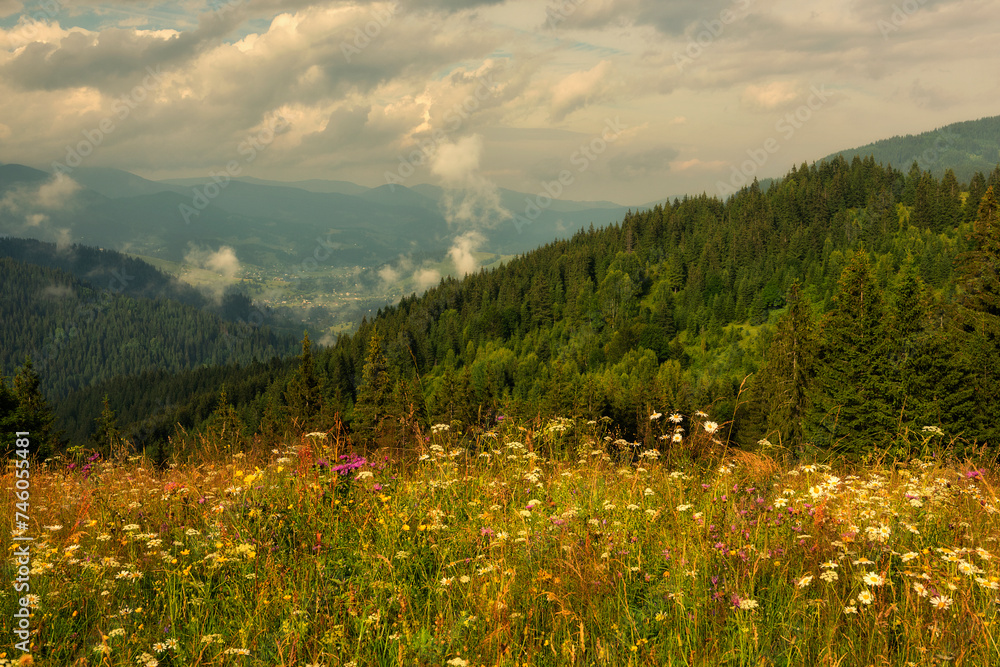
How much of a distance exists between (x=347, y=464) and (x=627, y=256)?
7158 inches

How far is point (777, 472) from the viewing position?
6.55 metres

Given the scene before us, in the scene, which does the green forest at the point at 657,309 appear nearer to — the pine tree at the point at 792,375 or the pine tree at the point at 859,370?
the pine tree at the point at 792,375

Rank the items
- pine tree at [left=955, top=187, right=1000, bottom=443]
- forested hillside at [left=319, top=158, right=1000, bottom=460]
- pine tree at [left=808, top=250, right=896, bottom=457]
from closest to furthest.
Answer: pine tree at [left=955, top=187, right=1000, bottom=443] → pine tree at [left=808, top=250, right=896, bottom=457] → forested hillside at [left=319, top=158, right=1000, bottom=460]

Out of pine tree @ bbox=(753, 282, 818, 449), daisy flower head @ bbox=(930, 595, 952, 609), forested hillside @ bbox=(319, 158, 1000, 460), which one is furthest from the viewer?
forested hillside @ bbox=(319, 158, 1000, 460)

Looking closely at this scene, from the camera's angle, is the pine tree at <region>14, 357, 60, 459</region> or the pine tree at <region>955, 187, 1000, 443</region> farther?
the pine tree at <region>14, 357, 60, 459</region>

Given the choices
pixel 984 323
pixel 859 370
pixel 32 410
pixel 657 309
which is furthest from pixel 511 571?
pixel 657 309

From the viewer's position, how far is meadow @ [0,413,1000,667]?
3.64 metres

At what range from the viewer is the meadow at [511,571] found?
11.9 ft

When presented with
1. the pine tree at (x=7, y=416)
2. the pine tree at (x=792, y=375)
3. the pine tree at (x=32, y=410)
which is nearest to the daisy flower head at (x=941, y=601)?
the pine tree at (x=7, y=416)

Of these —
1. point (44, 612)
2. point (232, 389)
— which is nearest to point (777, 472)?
point (44, 612)

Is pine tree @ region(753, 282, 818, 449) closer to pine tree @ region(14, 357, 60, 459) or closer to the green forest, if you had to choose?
the green forest

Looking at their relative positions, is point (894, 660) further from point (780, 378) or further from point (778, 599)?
point (780, 378)

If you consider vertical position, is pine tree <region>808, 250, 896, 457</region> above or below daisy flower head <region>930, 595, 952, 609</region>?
below

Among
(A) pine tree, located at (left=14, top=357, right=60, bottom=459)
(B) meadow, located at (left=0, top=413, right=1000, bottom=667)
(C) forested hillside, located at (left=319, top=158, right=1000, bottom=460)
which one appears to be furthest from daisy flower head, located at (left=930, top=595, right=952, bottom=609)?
(C) forested hillside, located at (left=319, top=158, right=1000, bottom=460)
